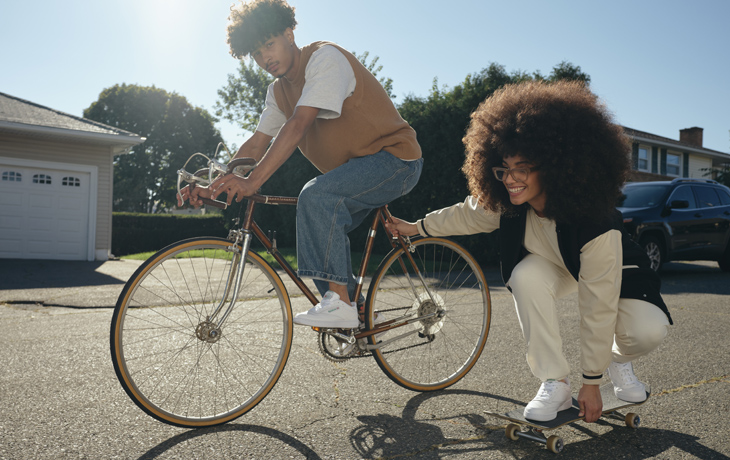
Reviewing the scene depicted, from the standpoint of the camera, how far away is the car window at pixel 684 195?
10039 mm

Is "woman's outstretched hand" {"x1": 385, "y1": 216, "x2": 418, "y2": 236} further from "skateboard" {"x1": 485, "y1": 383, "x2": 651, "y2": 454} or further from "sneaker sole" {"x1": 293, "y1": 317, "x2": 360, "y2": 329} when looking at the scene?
"skateboard" {"x1": 485, "y1": 383, "x2": 651, "y2": 454}

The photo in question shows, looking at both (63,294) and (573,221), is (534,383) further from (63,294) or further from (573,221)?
(63,294)

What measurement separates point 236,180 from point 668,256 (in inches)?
373

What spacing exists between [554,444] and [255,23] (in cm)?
242

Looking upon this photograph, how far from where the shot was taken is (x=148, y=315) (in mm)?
5086

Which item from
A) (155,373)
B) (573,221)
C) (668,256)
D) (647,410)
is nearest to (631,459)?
(647,410)

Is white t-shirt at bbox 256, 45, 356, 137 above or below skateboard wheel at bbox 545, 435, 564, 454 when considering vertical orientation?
above

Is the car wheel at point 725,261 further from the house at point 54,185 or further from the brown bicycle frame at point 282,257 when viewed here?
the house at point 54,185

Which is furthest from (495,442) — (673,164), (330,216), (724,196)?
(673,164)

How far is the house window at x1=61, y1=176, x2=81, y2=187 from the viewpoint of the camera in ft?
47.5

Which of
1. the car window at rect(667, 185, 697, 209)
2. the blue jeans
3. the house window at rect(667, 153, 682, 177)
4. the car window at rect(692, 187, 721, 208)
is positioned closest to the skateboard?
the blue jeans

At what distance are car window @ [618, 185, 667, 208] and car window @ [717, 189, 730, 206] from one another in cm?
174

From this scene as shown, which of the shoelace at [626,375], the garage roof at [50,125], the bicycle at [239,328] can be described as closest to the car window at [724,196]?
the bicycle at [239,328]

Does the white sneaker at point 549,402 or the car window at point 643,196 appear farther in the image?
the car window at point 643,196
